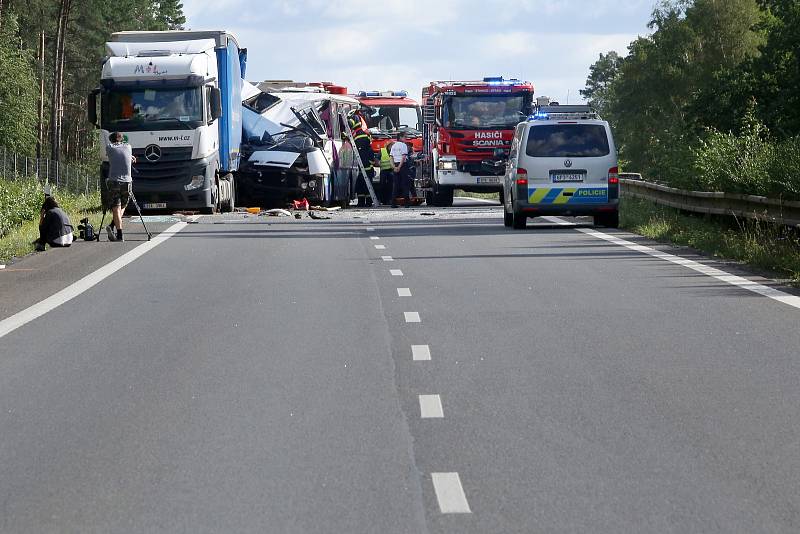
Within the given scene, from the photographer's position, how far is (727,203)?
2328 centimetres

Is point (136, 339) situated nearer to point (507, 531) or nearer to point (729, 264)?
point (507, 531)

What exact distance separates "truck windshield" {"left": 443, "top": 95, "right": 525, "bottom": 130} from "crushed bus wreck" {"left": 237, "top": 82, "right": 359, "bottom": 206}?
275 cm

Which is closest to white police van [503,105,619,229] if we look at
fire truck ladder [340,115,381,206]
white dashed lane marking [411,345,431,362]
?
fire truck ladder [340,115,381,206]

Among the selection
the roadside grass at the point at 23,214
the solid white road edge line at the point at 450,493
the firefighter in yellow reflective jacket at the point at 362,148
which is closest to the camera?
the solid white road edge line at the point at 450,493

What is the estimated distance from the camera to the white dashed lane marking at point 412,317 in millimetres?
13273

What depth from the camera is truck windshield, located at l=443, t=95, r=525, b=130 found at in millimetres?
41281

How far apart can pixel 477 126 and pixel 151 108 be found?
33.6 ft

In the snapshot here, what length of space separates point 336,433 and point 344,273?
10055 mm

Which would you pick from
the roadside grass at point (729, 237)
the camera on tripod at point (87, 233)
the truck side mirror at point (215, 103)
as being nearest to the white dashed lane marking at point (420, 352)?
the roadside grass at point (729, 237)

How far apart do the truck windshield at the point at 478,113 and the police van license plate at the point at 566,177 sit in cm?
1389

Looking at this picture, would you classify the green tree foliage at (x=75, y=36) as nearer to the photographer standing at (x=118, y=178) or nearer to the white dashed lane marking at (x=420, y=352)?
the photographer standing at (x=118, y=178)

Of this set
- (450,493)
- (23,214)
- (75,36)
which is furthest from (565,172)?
(75,36)

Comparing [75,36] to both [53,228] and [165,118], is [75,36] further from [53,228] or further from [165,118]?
[53,228]

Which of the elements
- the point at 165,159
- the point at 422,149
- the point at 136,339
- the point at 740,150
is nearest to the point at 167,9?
the point at 422,149
